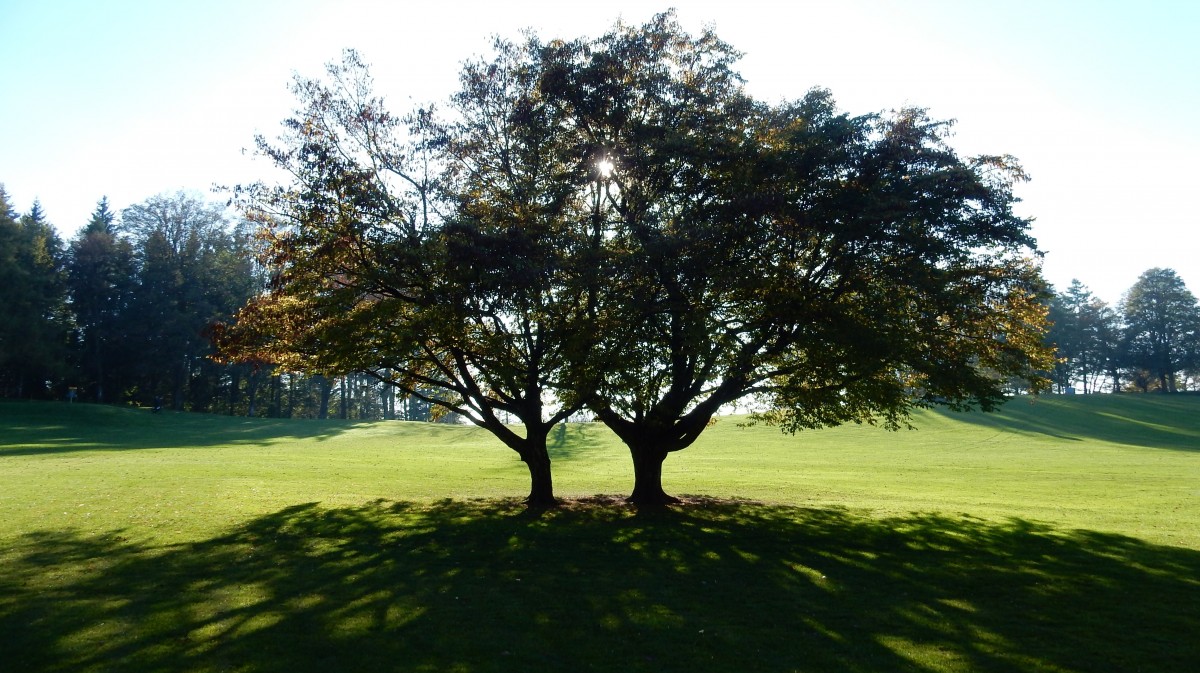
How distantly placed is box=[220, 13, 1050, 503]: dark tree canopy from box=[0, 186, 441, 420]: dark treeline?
47.4 m

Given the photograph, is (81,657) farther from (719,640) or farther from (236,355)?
(236,355)

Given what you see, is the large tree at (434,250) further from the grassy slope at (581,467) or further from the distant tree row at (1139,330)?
the distant tree row at (1139,330)

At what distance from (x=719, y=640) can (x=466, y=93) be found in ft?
51.9

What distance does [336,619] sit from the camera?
10414mm

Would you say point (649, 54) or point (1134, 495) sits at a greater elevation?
point (649, 54)

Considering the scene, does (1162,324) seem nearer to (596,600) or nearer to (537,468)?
(537,468)

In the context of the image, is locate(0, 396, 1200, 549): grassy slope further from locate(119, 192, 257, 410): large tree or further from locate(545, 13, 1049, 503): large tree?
locate(119, 192, 257, 410): large tree

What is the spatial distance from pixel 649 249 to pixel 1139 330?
107 metres

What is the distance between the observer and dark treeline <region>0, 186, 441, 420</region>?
6116 cm

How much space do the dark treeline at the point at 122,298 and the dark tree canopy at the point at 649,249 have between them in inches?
1867

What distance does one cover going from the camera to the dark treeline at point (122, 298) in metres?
61.2

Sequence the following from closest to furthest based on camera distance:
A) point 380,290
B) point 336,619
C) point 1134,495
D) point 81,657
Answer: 1. point 81,657
2. point 336,619
3. point 380,290
4. point 1134,495

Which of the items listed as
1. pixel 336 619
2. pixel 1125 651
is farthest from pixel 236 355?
pixel 1125 651

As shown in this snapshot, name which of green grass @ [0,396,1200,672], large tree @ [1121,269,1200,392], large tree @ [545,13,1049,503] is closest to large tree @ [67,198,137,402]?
green grass @ [0,396,1200,672]
